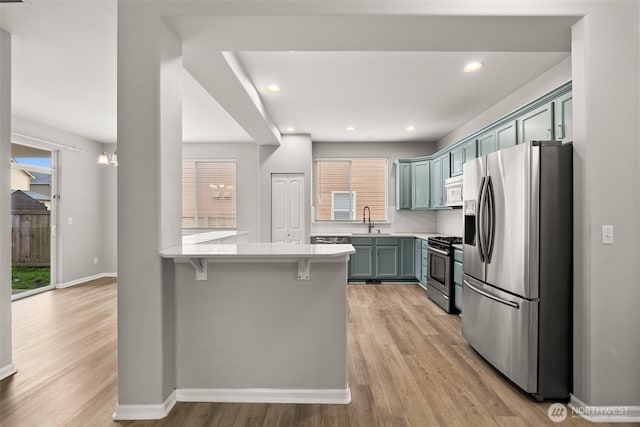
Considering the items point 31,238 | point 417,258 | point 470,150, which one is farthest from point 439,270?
point 31,238

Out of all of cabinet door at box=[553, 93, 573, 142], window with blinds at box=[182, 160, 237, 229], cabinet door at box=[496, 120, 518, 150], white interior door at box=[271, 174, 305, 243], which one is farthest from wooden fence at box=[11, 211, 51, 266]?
cabinet door at box=[553, 93, 573, 142]

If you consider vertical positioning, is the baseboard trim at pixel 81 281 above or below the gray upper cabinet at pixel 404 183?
below

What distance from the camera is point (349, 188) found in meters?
6.84

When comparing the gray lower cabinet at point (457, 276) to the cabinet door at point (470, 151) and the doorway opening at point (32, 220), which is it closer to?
the cabinet door at point (470, 151)

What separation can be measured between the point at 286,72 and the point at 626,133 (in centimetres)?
275

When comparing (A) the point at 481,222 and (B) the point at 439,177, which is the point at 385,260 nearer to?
(B) the point at 439,177

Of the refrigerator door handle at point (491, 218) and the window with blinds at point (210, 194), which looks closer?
the refrigerator door handle at point (491, 218)

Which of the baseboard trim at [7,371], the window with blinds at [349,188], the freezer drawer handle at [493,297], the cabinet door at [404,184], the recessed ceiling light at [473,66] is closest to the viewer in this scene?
the freezer drawer handle at [493,297]

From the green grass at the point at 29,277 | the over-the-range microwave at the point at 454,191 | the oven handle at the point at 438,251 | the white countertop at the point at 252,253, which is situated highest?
the over-the-range microwave at the point at 454,191

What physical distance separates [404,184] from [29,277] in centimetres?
647

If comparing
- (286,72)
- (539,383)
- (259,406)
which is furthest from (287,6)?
(539,383)

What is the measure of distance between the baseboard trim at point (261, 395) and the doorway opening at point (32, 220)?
4.61 metres

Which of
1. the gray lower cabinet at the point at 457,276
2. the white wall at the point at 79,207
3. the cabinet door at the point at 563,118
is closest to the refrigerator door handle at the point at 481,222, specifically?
the cabinet door at the point at 563,118

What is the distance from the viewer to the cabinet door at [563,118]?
2.67m
